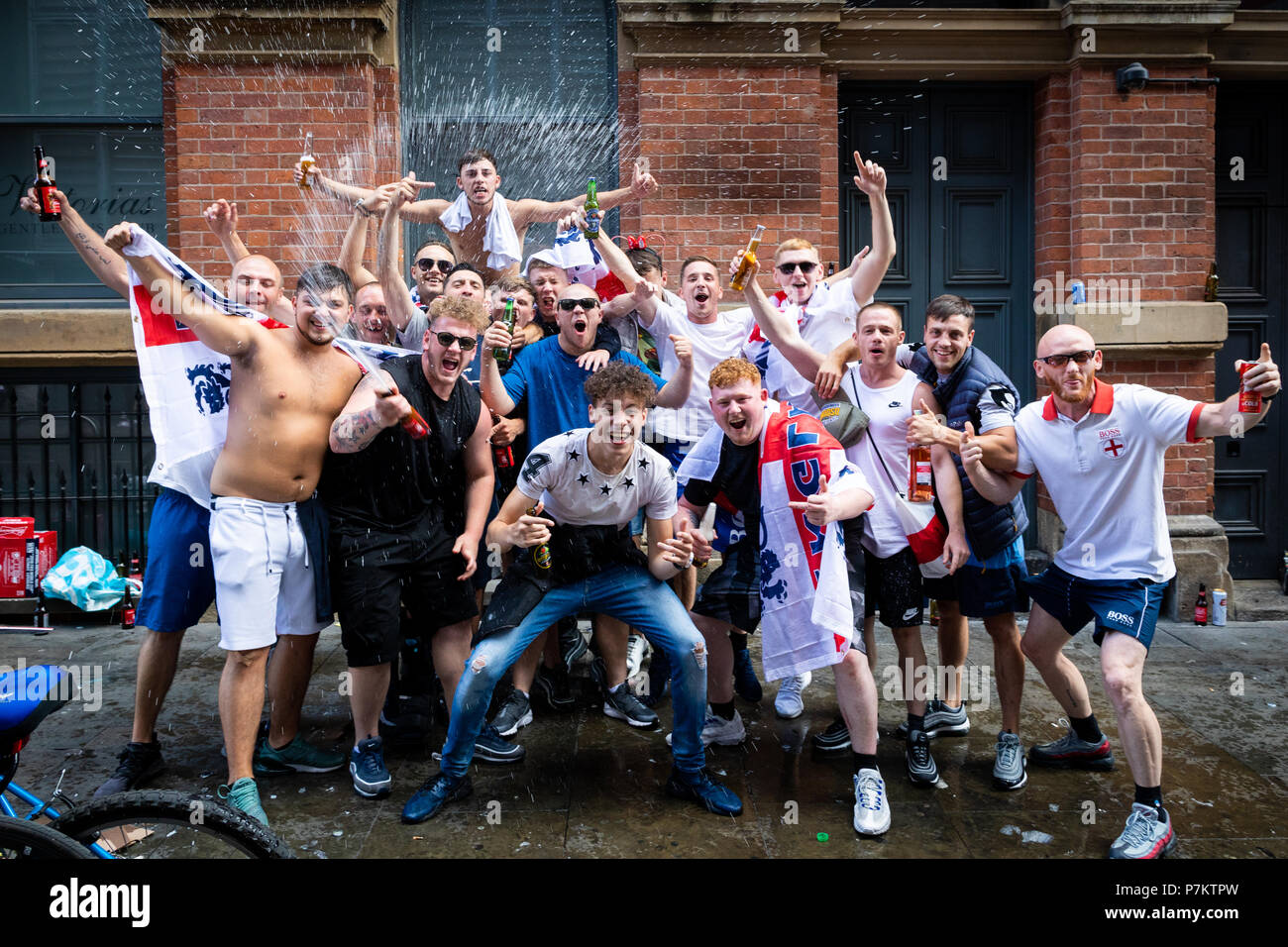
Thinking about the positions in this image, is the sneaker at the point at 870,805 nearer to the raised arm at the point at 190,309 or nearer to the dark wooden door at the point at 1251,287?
the raised arm at the point at 190,309

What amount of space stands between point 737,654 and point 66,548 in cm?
541

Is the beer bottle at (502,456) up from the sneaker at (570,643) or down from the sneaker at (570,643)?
up

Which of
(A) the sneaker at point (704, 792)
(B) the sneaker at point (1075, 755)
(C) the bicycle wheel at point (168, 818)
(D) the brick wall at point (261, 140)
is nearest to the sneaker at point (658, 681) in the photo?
(A) the sneaker at point (704, 792)

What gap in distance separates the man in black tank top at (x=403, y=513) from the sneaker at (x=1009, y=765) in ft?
8.17

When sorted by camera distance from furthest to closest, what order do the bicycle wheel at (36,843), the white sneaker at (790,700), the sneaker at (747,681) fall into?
the sneaker at (747,681)
the white sneaker at (790,700)
the bicycle wheel at (36,843)

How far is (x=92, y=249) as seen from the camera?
14.9 ft

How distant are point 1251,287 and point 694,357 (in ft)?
17.8

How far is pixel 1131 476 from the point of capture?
168 inches

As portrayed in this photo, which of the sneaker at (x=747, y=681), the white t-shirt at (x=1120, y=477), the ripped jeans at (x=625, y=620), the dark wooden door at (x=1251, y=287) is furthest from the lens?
the dark wooden door at (x=1251, y=287)

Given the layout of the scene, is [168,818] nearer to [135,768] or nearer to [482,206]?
[135,768]

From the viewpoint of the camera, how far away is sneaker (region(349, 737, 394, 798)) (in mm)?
4492

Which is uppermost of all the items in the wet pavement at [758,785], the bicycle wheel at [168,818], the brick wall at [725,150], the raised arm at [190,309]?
the brick wall at [725,150]

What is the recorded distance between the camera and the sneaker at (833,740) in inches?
197

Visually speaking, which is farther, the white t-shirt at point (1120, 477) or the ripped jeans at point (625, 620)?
the ripped jeans at point (625, 620)
